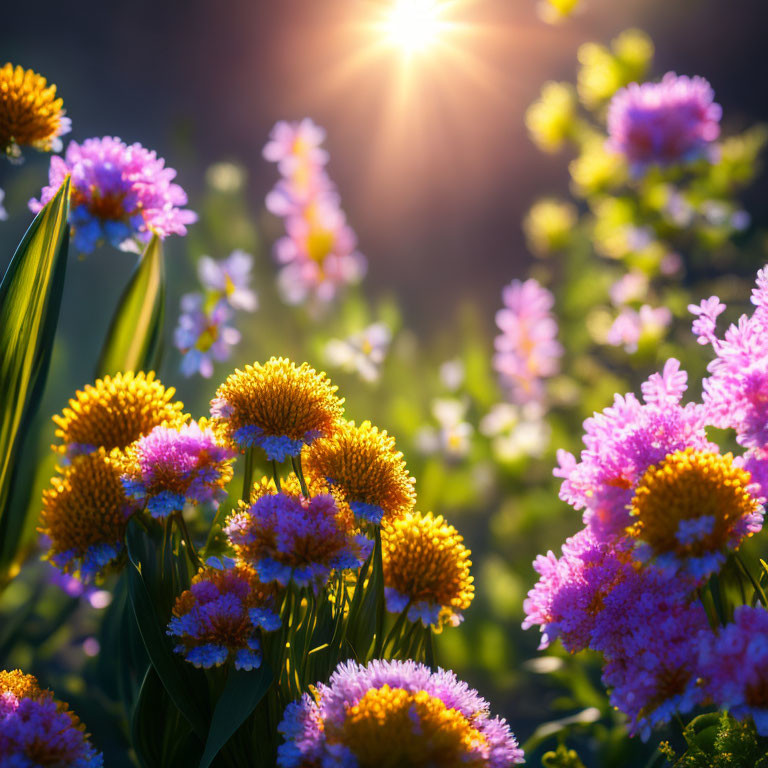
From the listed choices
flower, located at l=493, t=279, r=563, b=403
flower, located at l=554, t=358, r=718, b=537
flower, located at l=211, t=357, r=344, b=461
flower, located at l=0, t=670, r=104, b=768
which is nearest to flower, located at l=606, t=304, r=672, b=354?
flower, located at l=493, t=279, r=563, b=403

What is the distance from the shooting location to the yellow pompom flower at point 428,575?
1.73 ft

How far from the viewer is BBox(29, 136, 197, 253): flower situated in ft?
2.09

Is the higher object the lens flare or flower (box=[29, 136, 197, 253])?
the lens flare

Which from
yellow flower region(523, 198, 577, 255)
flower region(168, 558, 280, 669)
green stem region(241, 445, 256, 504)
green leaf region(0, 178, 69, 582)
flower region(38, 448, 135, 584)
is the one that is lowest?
flower region(168, 558, 280, 669)

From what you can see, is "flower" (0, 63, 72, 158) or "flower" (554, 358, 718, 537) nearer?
"flower" (554, 358, 718, 537)

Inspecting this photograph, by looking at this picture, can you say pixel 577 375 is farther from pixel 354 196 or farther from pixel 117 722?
pixel 117 722

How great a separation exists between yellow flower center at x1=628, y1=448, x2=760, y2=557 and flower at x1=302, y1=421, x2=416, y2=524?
14 centimetres

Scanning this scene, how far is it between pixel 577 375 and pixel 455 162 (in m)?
0.94

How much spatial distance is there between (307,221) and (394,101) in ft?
3.10

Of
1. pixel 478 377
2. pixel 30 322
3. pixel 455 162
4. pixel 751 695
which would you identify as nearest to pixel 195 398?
pixel 478 377

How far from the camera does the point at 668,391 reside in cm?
56

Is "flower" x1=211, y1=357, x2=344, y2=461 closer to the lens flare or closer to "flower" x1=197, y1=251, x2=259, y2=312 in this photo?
"flower" x1=197, y1=251, x2=259, y2=312

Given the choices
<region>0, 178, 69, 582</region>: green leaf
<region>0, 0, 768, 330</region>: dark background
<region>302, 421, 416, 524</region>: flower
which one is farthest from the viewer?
<region>0, 0, 768, 330</region>: dark background

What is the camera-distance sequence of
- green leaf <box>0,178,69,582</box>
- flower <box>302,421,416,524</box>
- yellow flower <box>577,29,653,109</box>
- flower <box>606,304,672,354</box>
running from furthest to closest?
1. yellow flower <box>577,29,653,109</box>
2. flower <box>606,304,672,354</box>
3. green leaf <box>0,178,69,582</box>
4. flower <box>302,421,416,524</box>
